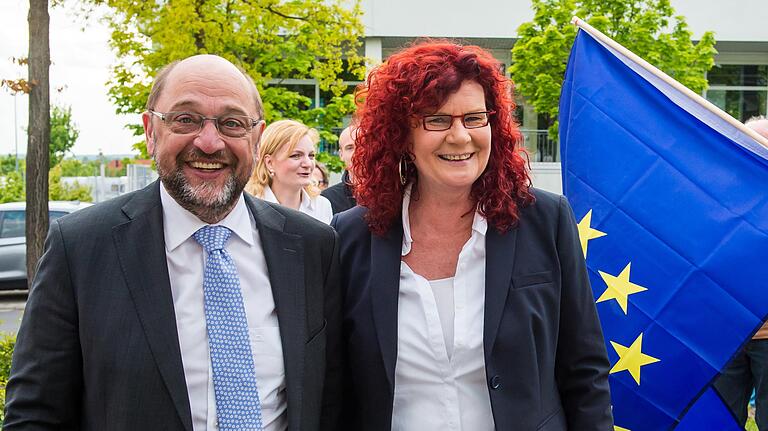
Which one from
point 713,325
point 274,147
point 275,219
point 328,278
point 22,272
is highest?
point 274,147

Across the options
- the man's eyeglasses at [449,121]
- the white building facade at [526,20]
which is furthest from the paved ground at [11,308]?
the white building facade at [526,20]

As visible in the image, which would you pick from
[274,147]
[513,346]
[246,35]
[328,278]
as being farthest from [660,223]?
[246,35]

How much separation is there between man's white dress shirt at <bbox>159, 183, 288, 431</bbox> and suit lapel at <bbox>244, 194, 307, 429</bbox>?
32mm

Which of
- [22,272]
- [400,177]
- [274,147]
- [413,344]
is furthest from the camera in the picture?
[22,272]

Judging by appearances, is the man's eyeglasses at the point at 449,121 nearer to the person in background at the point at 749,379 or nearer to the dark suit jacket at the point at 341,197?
the person in background at the point at 749,379

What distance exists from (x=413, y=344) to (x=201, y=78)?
108cm

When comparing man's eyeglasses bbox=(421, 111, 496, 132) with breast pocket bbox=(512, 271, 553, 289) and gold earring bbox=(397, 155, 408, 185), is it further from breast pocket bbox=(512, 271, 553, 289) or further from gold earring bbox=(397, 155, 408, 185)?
breast pocket bbox=(512, 271, 553, 289)

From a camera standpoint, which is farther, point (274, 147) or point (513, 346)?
point (274, 147)

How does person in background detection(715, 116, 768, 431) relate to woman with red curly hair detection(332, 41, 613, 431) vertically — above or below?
below

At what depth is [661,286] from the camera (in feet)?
11.0

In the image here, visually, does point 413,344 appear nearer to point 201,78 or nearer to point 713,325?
point 201,78

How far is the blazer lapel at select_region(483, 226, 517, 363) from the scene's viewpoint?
255cm

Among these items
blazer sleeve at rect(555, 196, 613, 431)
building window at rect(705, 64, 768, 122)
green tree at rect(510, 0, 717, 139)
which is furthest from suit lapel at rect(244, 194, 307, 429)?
building window at rect(705, 64, 768, 122)

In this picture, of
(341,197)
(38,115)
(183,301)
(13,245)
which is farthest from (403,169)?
(13,245)
